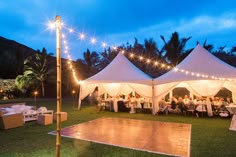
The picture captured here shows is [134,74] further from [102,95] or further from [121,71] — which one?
[102,95]

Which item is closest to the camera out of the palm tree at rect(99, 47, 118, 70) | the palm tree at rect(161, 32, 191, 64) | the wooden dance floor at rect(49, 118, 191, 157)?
the wooden dance floor at rect(49, 118, 191, 157)

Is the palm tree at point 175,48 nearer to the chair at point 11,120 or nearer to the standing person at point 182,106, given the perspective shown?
the standing person at point 182,106

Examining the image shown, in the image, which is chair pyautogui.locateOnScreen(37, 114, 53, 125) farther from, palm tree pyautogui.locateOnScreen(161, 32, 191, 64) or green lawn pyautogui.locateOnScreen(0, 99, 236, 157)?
palm tree pyautogui.locateOnScreen(161, 32, 191, 64)

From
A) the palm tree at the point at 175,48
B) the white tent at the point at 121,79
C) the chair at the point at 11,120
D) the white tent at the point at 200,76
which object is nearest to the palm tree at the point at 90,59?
the palm tree at the point at 175,48

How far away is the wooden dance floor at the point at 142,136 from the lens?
15.7 ft

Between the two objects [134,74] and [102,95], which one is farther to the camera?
[102,95]

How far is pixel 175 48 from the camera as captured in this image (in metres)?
20.6

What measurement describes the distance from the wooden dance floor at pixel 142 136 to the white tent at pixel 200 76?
308cm

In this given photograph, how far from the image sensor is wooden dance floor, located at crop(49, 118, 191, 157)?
188 inches

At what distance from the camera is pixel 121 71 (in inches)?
450

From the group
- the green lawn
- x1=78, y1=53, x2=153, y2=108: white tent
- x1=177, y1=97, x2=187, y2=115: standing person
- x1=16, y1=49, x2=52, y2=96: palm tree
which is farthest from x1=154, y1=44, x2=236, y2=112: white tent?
x1=16, y1=49, x2=52, y2=96: palm tree

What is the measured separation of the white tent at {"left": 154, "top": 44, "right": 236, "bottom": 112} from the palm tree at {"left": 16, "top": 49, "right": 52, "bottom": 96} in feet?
49.1

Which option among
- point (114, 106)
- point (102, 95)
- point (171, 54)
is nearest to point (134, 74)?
point (114, 106)

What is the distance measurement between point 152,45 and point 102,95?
1014cm
